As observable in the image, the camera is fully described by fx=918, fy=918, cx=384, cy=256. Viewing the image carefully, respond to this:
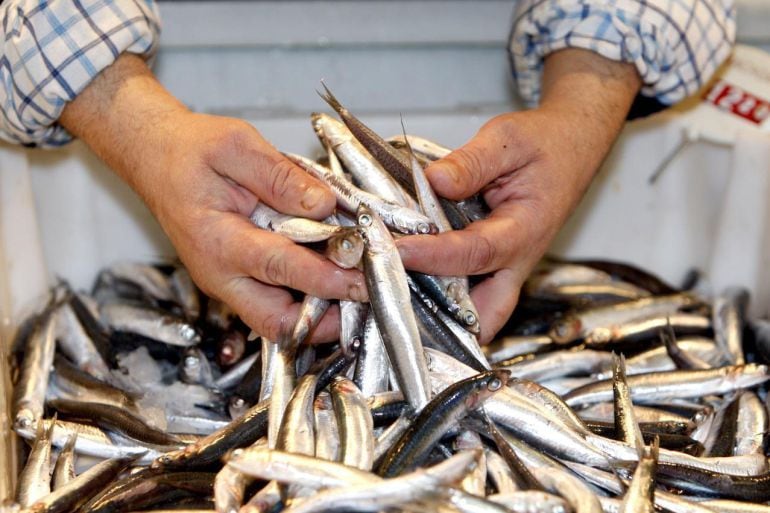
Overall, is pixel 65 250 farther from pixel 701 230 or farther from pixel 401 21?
pixel 701 230

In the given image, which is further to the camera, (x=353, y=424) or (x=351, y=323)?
(x=351, y=323)

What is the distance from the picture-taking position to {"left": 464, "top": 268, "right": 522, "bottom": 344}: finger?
1947 millimetres

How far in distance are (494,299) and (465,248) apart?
0.72 feet

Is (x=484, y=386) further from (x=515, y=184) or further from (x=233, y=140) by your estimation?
(x=233, y=140)

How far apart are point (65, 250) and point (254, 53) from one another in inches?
36.3

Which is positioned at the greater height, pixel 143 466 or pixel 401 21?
pixel 401 21

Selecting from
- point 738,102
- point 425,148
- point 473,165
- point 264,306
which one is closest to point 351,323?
point 264,306

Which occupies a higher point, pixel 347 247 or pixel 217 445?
pixel 347 247

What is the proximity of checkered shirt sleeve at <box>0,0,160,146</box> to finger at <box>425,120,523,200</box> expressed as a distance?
921mm

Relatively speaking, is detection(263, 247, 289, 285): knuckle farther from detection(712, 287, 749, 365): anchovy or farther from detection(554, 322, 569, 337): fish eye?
detection(712, 287, 749, 365): anchovy

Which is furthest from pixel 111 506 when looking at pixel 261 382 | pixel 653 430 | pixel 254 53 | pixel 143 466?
pixel 254 53

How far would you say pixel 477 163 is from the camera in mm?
1881

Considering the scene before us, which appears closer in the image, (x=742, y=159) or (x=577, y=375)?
(x=577, y=375)

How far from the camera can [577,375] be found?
232cm
